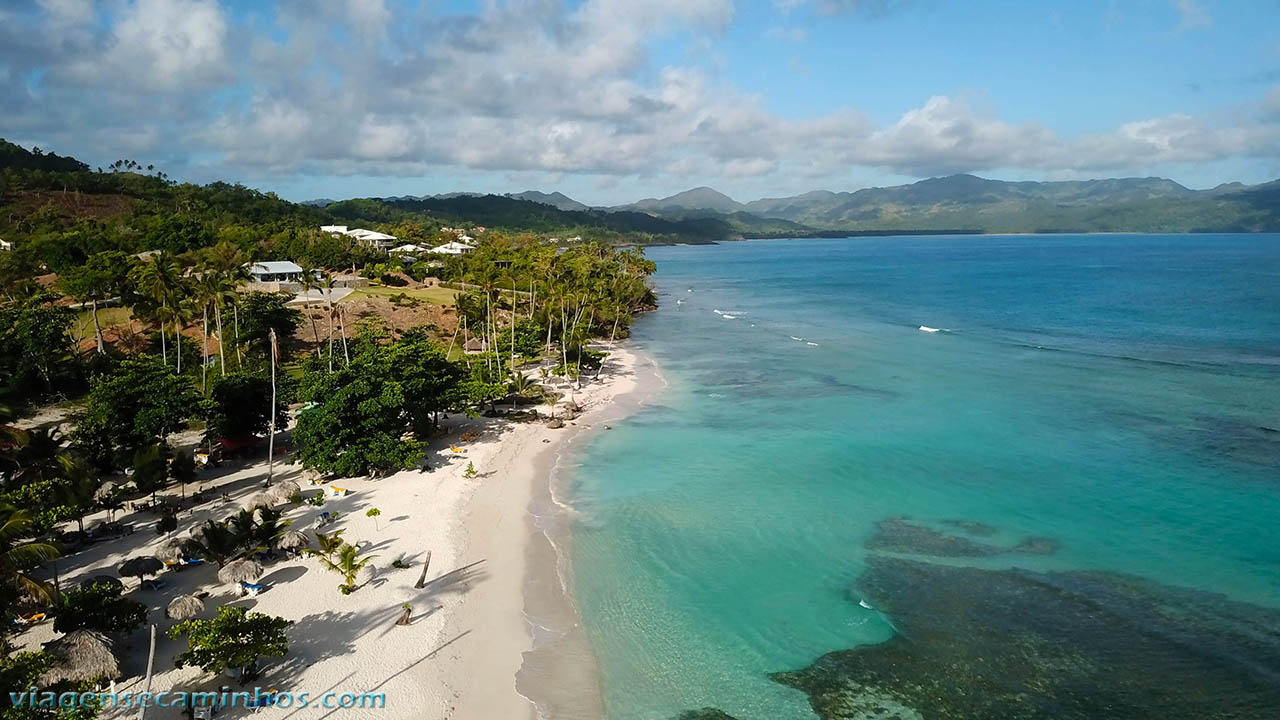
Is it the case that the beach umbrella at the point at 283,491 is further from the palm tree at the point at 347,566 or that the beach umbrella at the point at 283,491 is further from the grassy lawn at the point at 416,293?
the grassy lawn at the point at 416,293

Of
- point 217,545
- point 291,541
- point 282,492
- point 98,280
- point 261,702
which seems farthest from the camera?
point 98,280

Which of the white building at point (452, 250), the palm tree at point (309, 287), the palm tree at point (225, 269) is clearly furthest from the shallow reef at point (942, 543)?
the white building at point (452, 250)

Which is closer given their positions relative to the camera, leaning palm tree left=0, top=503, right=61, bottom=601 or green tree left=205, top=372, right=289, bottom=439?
leaning palm tree left=0, top=503, right=61, bottom=601

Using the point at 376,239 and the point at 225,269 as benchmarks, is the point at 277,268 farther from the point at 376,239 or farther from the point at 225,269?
the point at 225,269

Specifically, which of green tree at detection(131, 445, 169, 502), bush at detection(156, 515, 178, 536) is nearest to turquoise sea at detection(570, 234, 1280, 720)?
bush at detection(156, 515, 178, 536)

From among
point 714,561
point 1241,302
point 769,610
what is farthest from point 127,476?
point 1241,302

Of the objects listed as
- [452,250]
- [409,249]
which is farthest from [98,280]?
[452,250]

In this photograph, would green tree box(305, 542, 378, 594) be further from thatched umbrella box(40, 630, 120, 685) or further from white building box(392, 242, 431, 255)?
white building box(392, 242, 431, 255)
